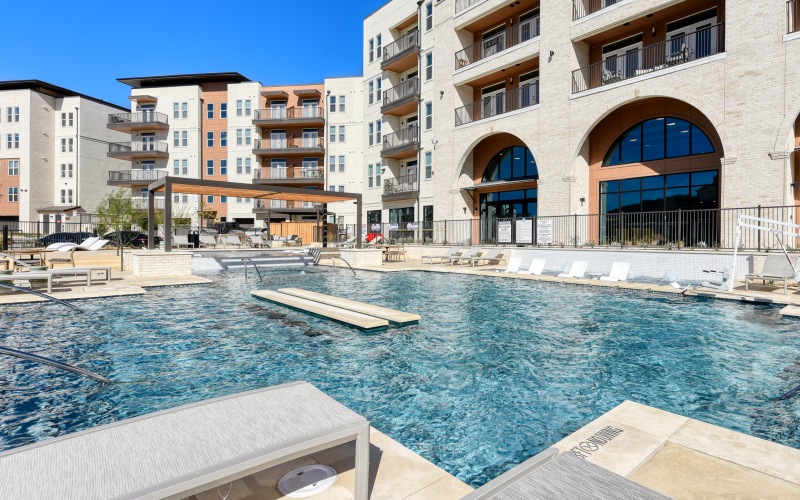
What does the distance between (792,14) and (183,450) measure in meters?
21.8

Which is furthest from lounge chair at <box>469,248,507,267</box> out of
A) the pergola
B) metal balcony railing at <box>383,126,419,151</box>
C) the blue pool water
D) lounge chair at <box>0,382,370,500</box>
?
lounge chair at <box>0,382,370,500</box>

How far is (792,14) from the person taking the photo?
15438mm

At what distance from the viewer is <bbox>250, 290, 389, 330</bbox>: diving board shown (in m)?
7.52

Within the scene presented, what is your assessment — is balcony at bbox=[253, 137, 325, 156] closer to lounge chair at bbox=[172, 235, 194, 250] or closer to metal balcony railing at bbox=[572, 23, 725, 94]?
lounge chair at bbox=[172, 235, 194, 250]

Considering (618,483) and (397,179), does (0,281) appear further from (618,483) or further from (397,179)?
(397,179)

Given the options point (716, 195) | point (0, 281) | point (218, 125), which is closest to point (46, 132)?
point (218, 125)

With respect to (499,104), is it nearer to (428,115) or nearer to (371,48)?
(428,115)

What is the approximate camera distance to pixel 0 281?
983 cm

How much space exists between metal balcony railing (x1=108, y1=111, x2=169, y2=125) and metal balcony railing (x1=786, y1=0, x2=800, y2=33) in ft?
168

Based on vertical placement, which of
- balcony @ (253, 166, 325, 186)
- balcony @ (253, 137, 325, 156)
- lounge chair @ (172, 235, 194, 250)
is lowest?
lounge chair @ (172, 235, 194, 250)

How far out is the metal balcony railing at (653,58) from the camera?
18188 mm

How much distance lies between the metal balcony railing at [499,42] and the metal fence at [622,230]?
33.7 ft

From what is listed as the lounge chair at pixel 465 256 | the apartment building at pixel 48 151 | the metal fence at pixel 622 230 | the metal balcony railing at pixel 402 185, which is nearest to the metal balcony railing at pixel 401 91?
the metal balcony railing at pixel 402 185

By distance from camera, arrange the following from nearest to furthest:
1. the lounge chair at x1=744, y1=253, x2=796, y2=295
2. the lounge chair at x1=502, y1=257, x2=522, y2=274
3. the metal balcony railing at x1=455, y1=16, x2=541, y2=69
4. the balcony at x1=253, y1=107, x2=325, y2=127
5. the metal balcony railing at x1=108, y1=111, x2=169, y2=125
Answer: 1. the lounge chair at x1=744, y1=253, x2=796, y2=295
2. the lounge chair at x1=502, y1=257, x2=522, y2=274
3. the metal balcony railing at x1=455, y1=16, x2=541, y2=69
4. the balcony at x1=253, y1=107, x2=325, y2=127
5. the metal balcony railing at x1=108, y1=111, x2=169, y2=125
